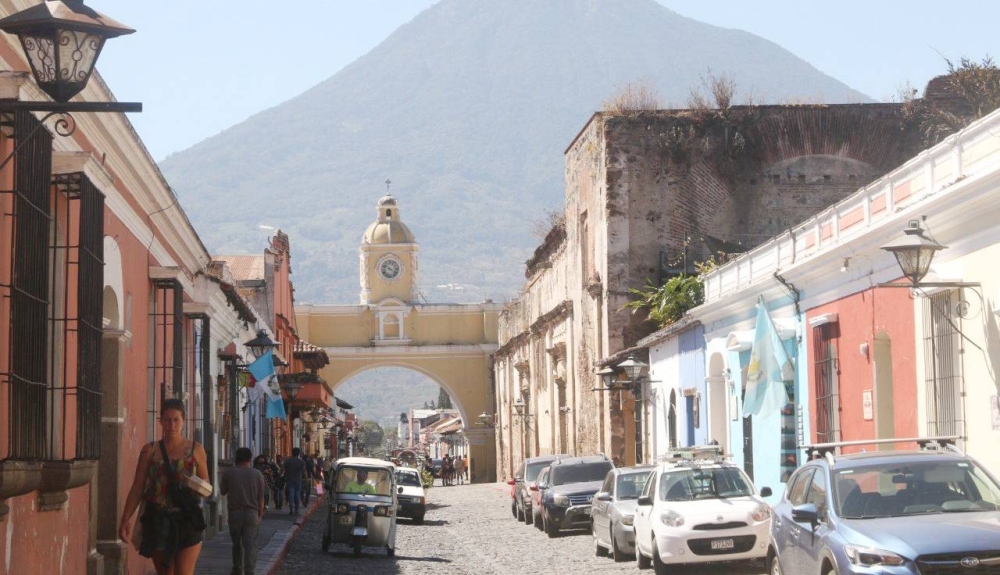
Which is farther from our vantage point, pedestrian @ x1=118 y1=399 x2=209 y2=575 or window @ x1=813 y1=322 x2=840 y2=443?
window @ x1=813 y1=322 x2=840 y2=443

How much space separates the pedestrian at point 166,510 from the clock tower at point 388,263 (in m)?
64.6

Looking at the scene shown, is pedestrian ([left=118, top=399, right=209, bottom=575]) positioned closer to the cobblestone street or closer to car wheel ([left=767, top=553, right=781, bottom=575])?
car wheel ([left=767, top=553, right=781, bottom=575])

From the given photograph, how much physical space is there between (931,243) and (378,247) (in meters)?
66.2

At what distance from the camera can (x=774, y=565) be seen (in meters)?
12.7

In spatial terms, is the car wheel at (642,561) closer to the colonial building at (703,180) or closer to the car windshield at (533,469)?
the car windshield at (533,469)

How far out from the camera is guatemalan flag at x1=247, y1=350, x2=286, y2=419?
26391mm

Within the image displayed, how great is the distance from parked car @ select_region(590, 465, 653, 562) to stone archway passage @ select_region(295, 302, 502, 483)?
162ft

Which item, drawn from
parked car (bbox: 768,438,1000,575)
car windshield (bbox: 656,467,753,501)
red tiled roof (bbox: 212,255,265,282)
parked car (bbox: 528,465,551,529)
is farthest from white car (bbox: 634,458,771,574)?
red tiled roof (bbox: 212,255,265,282)

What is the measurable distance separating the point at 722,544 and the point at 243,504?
515cm

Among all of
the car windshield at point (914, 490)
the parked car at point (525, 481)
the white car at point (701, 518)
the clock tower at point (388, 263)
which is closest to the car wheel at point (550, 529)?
the parked car at point (525, 481)

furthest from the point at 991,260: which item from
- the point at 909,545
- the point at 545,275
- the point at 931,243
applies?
the point at 545,275

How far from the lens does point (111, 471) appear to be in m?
14.6

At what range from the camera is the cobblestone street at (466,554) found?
1900cm

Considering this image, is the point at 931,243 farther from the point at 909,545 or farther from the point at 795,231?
the point at 795,231
